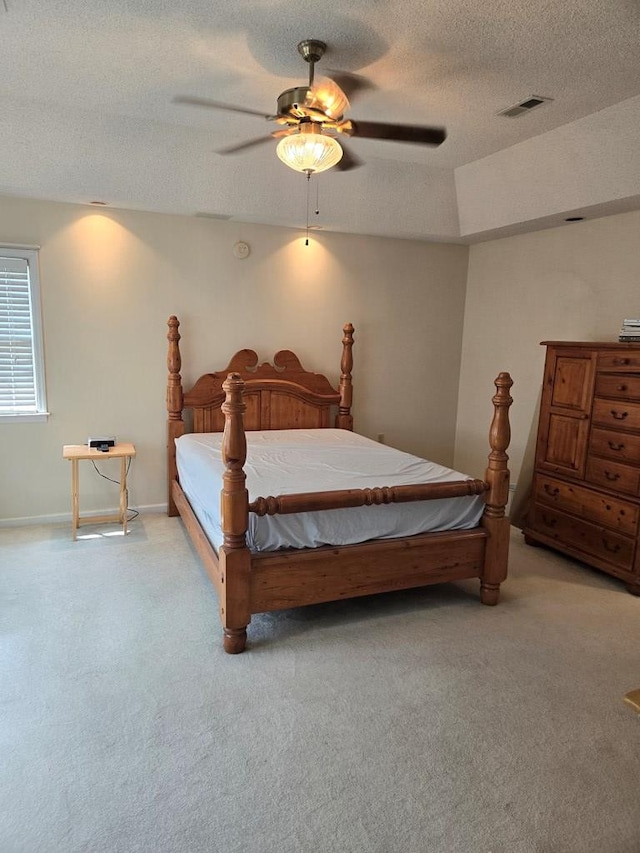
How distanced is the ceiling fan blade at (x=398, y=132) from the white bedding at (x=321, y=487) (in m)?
1.79

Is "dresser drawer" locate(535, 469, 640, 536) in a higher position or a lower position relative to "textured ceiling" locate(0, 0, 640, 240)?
lower

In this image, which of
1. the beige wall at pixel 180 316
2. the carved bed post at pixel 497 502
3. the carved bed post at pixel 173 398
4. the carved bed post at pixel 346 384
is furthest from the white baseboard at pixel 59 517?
the carved bed post at pixel 497 502

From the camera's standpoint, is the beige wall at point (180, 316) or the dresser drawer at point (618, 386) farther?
the beige wall at point (180, 316)

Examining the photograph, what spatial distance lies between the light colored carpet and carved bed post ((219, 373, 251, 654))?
6.3 inches

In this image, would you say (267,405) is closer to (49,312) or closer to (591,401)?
(49,312)

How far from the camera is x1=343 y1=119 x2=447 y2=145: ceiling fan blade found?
2.59 m

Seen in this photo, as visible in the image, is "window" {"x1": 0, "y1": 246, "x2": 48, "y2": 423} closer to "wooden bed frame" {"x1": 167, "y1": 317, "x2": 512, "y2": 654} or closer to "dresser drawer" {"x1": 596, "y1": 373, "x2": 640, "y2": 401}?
"wooden bed frame" {"x1": 167, "y1": 317, "x2": 512, "y2": 654}

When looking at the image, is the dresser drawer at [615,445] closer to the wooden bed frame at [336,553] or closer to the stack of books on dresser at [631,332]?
the stack of books on dresser at [631,332]

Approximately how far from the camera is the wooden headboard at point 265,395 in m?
4.44

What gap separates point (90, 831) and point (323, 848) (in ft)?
2.38

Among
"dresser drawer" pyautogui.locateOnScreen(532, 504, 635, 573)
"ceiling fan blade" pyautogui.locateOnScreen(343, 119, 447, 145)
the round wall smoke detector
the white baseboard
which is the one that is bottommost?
the white baseboard

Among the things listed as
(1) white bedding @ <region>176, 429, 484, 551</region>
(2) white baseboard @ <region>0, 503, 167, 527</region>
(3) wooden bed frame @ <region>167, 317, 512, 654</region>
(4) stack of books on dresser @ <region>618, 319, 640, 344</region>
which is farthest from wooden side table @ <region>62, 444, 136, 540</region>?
(4) stack of books on dresser @ <region>618, 319, 640, 344</region>

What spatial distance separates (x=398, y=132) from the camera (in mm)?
2656

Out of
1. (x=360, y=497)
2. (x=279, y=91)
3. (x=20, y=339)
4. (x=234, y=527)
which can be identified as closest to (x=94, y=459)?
(x=20, y=339)
